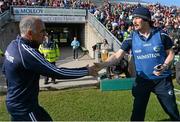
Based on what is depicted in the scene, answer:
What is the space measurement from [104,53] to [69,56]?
1028 cm

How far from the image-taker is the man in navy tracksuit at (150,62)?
5.94 meters

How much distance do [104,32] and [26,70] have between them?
22554 millimetres

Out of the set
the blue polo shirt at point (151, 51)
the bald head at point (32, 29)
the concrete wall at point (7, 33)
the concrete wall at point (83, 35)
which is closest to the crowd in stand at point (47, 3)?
the concrete wall at point (7, 33)

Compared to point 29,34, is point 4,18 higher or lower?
lower

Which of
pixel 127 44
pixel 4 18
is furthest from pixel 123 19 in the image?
pixel 127 44

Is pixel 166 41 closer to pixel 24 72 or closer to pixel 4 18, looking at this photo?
pixel 24 72

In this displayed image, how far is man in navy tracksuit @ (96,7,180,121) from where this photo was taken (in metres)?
5.94

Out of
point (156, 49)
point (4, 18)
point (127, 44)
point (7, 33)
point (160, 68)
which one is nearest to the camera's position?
point (160, 68)

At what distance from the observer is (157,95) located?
238 inches

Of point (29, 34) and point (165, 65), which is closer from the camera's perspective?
point (29, 34)

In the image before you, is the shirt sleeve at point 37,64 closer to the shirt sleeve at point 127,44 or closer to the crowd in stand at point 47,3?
the shirt sleeve at point 127,44

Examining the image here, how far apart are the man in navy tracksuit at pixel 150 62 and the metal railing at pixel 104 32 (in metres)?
15.5

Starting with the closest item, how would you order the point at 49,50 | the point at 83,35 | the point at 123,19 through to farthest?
the point at 49,50 < the point at 123,19 < the point at 83,35

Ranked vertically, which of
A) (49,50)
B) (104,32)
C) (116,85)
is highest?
(49,50)
